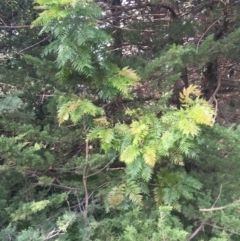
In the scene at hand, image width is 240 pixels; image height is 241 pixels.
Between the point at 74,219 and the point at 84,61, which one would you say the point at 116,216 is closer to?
the point at 74,219

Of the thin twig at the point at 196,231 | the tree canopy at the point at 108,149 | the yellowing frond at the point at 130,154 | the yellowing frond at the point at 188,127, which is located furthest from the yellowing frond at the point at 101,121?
the thin twig at the point at 196,231

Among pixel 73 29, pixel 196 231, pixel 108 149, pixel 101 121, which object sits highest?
pixel 73 29

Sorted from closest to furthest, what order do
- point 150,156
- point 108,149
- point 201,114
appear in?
point 201,114
point 150,156
point 108,149

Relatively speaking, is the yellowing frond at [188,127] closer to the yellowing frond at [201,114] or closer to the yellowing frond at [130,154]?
the yellowing frond at [201,114]

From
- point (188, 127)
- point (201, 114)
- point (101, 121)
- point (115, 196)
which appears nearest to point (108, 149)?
point (101, 121)

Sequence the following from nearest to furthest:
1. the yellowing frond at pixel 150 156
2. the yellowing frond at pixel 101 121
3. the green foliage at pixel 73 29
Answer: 1. the green foliage at pixel 73 29
2. the yellowing frond at pixel 150 156
3. the yellowing frond at pixel 101 121

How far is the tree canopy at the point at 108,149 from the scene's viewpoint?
237 centimetres

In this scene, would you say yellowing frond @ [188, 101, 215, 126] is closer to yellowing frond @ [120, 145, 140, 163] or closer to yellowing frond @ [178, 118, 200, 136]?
yellowing frond @ [178, 118, 200, 136]

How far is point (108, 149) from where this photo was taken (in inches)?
105

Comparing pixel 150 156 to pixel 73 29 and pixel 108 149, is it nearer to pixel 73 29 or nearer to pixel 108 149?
pixel 108 149

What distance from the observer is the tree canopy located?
2.37 m

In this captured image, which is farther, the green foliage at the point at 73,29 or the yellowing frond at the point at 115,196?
the yellowing frond at the point at 115,196


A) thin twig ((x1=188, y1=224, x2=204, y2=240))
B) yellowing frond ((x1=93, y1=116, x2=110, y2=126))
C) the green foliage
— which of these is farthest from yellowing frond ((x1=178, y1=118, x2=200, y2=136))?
thin twig ((x1=188, y1=224, x2=204, y2=240))

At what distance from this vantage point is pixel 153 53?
14.0ft
